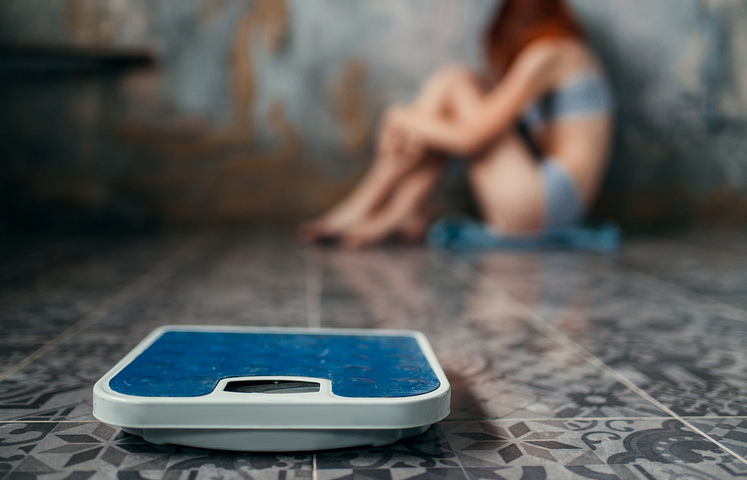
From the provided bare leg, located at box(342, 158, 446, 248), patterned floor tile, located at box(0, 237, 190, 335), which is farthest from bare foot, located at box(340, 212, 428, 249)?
patterned floor tile, located at box(0, 237, 190, 335)

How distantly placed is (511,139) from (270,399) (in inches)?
57.0

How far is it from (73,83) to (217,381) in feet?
6.04

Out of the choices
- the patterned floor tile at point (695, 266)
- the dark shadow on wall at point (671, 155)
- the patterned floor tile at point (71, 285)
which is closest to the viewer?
the patterned floor tile at point (71, 285)

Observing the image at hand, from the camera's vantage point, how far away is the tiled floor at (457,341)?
0.49m

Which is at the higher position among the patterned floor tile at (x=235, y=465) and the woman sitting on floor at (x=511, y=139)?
the woman sitting on floor at (x=511, y=139)

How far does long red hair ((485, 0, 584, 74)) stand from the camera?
5.91 feet

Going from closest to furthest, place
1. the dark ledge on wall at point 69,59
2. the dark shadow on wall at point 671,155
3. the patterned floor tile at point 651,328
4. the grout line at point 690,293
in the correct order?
the patterned floor tile at point 651,328 < the grout line at point 690,293 < the dark ledge on wall at point 69,59 < the dark shadow on wall at point 671,155

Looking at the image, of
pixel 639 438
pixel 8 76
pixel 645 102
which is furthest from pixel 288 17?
pixel 639 438

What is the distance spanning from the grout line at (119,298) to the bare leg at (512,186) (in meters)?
0.85

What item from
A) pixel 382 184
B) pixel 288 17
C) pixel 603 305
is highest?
pixel 288 17

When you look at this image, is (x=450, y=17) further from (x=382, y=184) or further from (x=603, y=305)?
(x=603, y=305)

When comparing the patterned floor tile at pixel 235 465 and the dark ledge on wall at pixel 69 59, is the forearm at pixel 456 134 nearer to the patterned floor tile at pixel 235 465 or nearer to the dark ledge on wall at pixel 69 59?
the dark ledge on wall at pixel 69 59

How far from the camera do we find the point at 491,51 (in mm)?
1964

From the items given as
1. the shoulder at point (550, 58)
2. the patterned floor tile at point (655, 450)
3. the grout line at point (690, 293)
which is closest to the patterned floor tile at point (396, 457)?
the patterned floor tile at point (655, 450)
